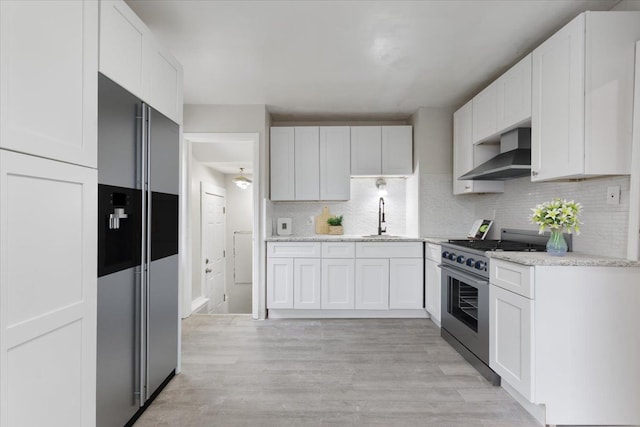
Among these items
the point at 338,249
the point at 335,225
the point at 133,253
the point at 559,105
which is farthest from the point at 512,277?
the point at 335,225

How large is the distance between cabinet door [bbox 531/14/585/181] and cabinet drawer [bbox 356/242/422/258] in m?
1.73

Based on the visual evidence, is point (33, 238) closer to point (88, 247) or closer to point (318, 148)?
point (88, 247)

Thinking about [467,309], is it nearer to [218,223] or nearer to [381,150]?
[381,150]

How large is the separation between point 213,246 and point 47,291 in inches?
170

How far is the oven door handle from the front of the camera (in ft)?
8.53

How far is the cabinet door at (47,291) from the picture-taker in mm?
1140

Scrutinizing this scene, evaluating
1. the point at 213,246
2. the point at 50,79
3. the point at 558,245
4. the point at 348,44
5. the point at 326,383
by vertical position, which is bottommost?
the point at 326,383

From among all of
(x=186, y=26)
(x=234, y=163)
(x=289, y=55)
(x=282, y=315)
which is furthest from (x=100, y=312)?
A: (x=234, y=163)

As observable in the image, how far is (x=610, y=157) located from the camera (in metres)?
2.03

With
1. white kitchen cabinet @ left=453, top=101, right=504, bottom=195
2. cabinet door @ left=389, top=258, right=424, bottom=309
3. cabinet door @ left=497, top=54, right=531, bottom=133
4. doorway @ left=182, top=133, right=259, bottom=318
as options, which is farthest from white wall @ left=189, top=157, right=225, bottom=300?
cabinet door @ left=497, top=54, right=531, bottom=133

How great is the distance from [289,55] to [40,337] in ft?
8.18

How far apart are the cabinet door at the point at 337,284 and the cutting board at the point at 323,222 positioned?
0.66 meters

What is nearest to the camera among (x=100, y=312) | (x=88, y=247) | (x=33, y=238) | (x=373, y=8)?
(x=33, y=238)

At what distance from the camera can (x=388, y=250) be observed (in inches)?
159
